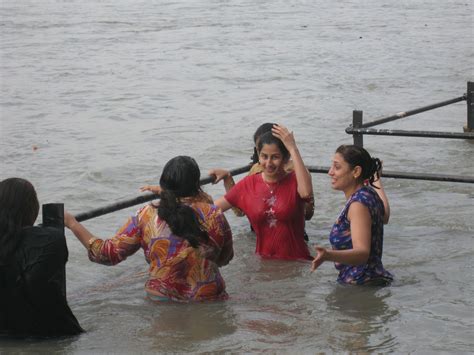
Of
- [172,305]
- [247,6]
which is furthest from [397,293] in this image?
[247,6]

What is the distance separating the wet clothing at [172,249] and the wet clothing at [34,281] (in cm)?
47

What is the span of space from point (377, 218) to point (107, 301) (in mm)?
2055

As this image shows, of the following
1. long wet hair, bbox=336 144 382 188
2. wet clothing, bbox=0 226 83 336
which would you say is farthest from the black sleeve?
long wet hair, bbox=336 144 382 188

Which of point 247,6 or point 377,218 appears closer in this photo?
point 377,218

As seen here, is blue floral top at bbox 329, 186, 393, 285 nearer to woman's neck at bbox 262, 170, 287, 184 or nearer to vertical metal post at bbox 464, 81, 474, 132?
woman's neck at bbox 262, 170, 287, 184

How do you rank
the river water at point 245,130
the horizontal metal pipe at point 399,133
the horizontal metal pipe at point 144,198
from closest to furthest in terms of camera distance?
the river water at point 245,130, the horizontal metal pipe at point 144,198, the horizontal metal pipe at point 399,133

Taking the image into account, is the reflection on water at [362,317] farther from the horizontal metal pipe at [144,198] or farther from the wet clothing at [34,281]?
the wet clothing at [34,281]

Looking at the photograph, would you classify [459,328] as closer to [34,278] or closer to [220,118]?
[34,278]

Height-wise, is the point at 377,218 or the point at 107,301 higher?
the point at 377,218

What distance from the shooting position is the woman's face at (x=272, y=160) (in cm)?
700

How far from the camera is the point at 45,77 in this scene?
69.1ft

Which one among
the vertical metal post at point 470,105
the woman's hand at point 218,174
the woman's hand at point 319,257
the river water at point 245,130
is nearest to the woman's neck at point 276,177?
the woman's hand at point 218,174

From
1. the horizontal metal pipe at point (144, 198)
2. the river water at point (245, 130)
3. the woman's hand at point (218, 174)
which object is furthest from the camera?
the woman's hand at point (218, 174)

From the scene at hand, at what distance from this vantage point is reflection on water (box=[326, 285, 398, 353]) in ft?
19.7
